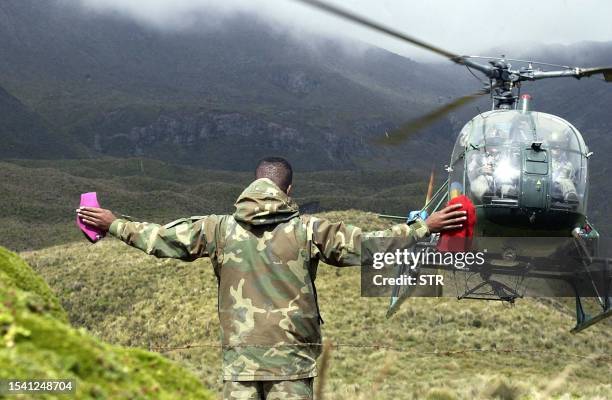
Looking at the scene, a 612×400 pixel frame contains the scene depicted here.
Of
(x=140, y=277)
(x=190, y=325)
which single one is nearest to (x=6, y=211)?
(x=140, y=277)

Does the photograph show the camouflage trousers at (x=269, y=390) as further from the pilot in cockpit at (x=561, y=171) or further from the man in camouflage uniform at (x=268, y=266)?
the pilot in cockpit at (x=561, y=171)

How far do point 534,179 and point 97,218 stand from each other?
26.6ft

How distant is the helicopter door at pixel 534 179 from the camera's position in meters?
11.5

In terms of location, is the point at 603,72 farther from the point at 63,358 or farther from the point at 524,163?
the point at 63,358

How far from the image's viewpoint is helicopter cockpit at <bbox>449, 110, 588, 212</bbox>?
11562 mm

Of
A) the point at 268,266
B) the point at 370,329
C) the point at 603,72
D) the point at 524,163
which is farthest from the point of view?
the point at 370,329

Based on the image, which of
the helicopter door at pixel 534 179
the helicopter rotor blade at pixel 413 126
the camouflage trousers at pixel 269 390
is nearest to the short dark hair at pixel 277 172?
the camouflage trousers at pixel 269 390

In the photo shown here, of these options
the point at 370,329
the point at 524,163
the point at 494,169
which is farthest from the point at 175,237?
the point at 370,329

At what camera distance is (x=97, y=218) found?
5391 millimetres

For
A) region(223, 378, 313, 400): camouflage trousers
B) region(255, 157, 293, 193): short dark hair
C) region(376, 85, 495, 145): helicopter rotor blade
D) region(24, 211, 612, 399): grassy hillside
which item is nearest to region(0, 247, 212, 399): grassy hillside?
region(223, 378, 313, 400): camouflage trousers

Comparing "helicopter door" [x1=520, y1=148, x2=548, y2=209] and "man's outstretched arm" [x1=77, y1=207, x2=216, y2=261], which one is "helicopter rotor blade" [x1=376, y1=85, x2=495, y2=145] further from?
"man's outstretched arm" [x1=77, y1=207, x2=216, y2=261]

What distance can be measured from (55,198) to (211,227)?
117 meters

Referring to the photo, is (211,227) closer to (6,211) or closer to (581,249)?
(581,249)

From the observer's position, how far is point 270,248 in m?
4.86
